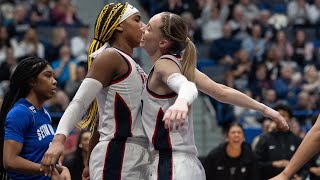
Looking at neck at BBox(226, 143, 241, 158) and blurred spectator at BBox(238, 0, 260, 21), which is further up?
blurred spectator at BBox(238, 0, 260, 21)

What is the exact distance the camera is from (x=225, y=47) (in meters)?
16.0

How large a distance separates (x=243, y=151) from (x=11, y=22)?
6.89 m

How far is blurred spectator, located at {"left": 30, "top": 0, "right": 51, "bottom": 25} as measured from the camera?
1592cm

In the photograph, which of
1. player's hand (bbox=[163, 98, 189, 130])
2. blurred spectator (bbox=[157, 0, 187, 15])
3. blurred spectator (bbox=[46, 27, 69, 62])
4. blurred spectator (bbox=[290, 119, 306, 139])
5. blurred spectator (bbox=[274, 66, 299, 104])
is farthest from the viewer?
blurred spectator (bbox=[157, 0, 187, 15])

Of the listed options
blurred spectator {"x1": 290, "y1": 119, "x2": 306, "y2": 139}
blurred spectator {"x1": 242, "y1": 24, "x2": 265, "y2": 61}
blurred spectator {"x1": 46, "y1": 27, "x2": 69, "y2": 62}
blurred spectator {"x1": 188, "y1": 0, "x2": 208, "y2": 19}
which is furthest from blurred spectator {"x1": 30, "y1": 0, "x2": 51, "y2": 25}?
blurred spectator {"x1": 290, "y1": 119, "x2": 306, "y2": 139}

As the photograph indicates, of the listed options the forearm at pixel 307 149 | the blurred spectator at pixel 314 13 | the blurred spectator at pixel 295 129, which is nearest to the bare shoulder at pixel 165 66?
the forearm at pixel 307 149

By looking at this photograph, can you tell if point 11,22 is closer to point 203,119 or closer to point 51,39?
point 51,39

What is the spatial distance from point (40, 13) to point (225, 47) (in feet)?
11.7

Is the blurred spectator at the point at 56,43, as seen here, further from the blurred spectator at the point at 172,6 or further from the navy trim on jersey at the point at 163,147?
the navy trim on jersey at the point at 163,147

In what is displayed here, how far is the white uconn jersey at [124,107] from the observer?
220 inches

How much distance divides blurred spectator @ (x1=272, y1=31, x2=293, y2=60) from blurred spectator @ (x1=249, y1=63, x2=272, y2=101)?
0.89 meters

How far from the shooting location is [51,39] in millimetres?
15180

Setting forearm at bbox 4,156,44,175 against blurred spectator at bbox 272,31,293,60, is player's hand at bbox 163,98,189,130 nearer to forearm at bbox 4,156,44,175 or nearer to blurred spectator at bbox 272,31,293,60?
forearm at bbox 4,156,44,175

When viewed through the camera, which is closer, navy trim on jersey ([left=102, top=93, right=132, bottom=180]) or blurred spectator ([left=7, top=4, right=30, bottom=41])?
navy trim on jersey ([left=102, top=93, right=132, bottom=180])
